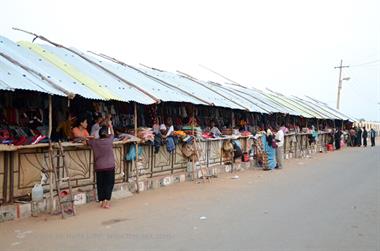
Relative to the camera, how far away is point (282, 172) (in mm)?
14102

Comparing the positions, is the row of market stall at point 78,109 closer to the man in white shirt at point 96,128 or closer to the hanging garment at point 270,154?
the man in white shirt at point 96,128

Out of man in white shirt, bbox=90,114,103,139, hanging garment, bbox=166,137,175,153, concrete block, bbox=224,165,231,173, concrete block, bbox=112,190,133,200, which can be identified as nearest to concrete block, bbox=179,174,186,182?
hanging garment, bbox=166,137,175,153

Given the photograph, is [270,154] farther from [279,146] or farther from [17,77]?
[17,77]

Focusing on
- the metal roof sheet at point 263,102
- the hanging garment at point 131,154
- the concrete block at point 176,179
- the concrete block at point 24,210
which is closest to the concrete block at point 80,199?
the concrete block at point 24,210

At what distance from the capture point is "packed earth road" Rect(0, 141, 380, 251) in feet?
17.5

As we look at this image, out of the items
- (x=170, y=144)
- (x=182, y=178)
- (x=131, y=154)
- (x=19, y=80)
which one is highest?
(x=19, y=80)

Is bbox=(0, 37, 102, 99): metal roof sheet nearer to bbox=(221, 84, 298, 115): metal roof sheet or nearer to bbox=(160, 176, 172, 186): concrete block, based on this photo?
bbox=(160, 176, 172, 186): concrete block

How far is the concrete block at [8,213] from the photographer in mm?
6539

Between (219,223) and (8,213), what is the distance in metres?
3.54

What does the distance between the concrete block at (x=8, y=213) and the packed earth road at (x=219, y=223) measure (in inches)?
6.6

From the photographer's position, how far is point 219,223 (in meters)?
6.47

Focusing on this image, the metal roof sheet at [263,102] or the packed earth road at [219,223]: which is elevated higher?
the metal roof sheet at [263,102]

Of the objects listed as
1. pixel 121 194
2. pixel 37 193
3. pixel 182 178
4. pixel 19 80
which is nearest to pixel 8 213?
pixel 37 193

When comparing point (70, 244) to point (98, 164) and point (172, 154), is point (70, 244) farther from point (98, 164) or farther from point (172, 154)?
point (172, 154)
